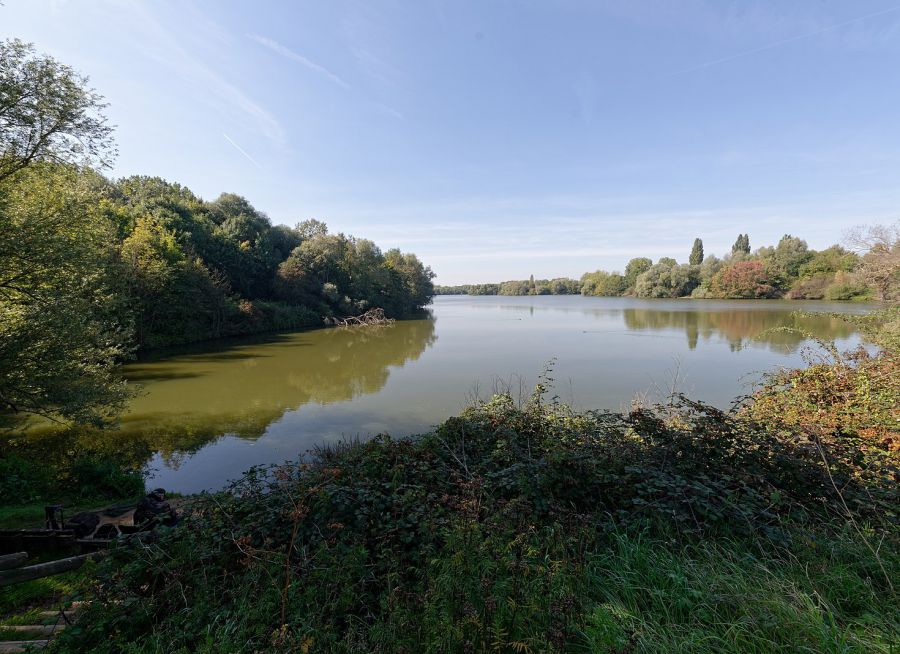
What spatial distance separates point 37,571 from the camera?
333 cm

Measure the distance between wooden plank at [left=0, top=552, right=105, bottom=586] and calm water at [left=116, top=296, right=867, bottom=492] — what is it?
4087 mm

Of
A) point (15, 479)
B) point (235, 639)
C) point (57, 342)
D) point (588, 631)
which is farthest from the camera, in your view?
point (57, 342)

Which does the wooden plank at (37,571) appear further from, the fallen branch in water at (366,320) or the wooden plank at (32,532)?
the fallen branch in water at (366,320)

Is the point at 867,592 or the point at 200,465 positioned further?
the point at 200,465

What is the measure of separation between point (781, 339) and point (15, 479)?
3073cm

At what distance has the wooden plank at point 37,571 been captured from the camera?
3.16 meters

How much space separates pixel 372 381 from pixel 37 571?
12722 millimetres

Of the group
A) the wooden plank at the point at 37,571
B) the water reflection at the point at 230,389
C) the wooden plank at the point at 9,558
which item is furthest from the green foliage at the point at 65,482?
the wooden plank at the point at 37,571

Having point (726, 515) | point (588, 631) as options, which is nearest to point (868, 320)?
point (726, 515)

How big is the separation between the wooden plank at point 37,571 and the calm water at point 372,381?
4.09 meters

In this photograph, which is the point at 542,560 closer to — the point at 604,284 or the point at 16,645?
the point at 16,645

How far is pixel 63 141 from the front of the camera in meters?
8.34

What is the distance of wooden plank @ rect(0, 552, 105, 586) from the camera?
316 cm

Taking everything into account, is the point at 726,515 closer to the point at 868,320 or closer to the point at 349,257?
the point at 868,320
